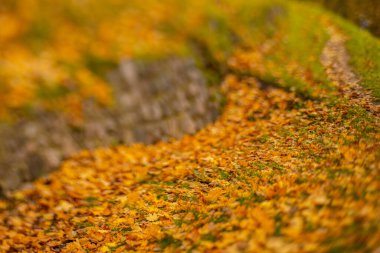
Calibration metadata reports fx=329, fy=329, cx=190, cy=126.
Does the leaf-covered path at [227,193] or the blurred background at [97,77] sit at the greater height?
the blurred background at [97,77]

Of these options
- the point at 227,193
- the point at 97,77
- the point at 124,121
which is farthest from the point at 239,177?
the point at 97,77

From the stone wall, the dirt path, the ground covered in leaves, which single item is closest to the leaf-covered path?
the ground covered in leaves

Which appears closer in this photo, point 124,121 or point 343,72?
point 124,121

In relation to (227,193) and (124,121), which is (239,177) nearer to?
(227,193)

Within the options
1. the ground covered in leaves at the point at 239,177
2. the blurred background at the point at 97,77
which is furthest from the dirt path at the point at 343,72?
the blurred background at the point at 97,77

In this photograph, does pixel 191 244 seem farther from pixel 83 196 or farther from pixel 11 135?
pixel 11 135

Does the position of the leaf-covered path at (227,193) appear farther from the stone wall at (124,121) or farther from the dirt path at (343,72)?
the dirt path at (343,72)

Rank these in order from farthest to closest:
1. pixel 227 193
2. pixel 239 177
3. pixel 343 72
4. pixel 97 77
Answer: pixel 343 72
pixel 97 77
pixel 239 177
pixel 227 193

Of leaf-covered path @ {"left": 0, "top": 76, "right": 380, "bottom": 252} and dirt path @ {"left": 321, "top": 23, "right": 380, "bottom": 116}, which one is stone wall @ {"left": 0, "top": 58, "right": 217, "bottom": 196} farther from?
dirt path @ {"left": 321, "top": 23, "right": 380, "bottom": 116}
